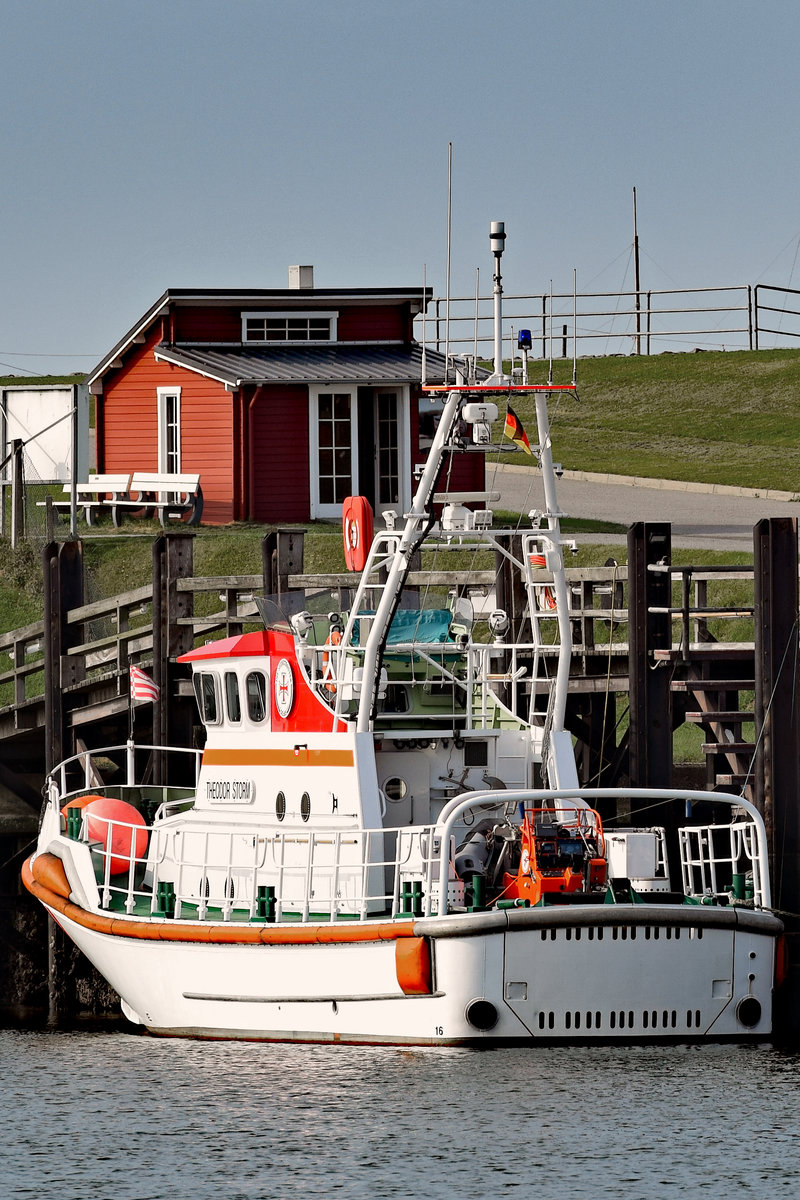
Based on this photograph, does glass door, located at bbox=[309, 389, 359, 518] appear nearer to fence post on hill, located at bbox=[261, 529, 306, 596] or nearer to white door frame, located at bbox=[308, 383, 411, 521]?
white door frame, located at bbox=[308, 383, 411, 521]

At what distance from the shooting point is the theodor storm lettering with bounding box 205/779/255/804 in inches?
667

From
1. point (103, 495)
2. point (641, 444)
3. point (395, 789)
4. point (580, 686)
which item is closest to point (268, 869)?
point (395, 789)

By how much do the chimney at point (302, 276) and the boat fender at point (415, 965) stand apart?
22.2 meters

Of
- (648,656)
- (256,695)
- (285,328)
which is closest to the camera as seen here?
(256,695)

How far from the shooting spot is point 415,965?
47.1ft

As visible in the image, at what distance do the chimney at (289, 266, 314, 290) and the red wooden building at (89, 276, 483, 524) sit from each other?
60.7 inches

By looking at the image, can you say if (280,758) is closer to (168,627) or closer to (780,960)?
(168,627)

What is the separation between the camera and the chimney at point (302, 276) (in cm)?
3534

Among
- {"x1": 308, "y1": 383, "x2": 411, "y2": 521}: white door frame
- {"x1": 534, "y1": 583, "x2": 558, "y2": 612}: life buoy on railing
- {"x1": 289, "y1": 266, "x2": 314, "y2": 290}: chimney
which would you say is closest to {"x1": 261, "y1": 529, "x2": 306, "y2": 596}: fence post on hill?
{"x1": 534, "y1": 583, "x2": 558, "y2": 612}: life buoy on railing

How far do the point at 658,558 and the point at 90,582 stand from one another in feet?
36.9

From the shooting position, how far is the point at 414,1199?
11.6 m

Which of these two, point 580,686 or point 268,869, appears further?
point 580,686

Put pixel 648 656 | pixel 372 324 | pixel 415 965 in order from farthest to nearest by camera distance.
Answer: pixel 372 324 → pixel 648 656 → pixel 415 965

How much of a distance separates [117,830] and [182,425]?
1623 cm
